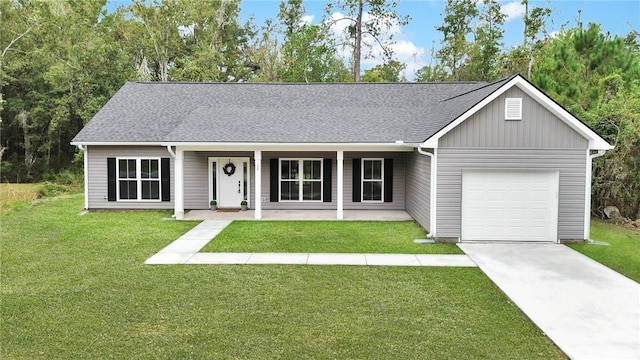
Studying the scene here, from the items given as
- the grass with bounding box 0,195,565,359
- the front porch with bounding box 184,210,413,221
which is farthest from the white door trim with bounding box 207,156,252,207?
the grass with bounding box 0,195,565,359

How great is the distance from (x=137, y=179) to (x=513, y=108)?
11.7 metres

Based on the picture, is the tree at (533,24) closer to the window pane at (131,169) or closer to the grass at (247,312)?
the window pane at (131,169)

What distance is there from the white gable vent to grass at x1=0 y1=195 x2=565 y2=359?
168 inches

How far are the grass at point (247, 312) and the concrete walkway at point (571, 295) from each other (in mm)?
332

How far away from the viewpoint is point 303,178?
16.1 m

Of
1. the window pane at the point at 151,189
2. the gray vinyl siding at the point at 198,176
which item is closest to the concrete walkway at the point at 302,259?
the gray vinyl siding at the point at 198,176

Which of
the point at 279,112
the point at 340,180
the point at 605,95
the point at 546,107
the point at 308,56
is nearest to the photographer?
the point at 546,107

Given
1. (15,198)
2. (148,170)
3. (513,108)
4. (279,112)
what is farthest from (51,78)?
(513,108)

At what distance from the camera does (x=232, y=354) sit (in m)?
5.27

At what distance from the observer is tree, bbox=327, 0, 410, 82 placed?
3059 centimetres

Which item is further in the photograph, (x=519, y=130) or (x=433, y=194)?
(x=433, y=194)

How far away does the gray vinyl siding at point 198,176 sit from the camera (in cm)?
1597

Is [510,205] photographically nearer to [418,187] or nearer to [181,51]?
[418,187]

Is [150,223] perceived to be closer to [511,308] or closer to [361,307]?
[361,307]
